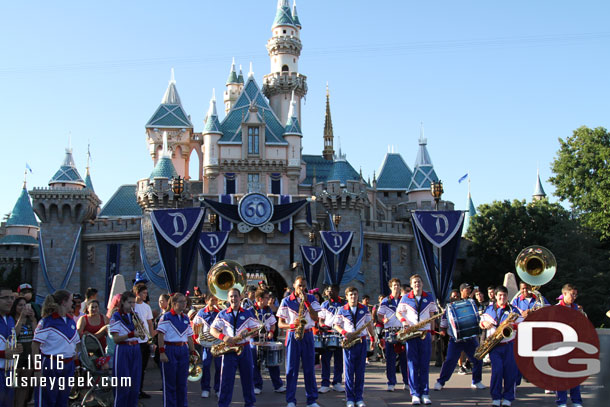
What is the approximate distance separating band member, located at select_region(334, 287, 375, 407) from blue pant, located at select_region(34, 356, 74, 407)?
147 inches

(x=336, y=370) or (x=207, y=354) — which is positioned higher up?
(x=207, y=354)

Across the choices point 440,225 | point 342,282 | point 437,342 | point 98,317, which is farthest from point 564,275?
point 98,317

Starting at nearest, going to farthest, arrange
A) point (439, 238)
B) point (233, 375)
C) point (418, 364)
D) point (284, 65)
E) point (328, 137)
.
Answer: point (233, 375) < point (418, 364) < point (439, 238) < point (284, 65) < point (328, 137)

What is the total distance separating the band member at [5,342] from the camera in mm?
7676

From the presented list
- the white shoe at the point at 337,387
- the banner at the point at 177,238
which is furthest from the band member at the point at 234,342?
the banner at the point at 177,238

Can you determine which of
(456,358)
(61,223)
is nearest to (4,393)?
(456,358)

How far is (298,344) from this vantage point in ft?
32.6

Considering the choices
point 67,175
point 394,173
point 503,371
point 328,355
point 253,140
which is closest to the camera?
point 503,371

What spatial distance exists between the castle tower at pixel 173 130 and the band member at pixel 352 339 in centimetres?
3487

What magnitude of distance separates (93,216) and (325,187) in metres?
12.8

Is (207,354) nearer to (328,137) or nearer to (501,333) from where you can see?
(501,333)

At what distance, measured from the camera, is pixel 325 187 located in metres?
37.2

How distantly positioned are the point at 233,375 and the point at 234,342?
0.47 meters

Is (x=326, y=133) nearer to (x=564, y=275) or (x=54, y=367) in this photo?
(x=564, y=275)
